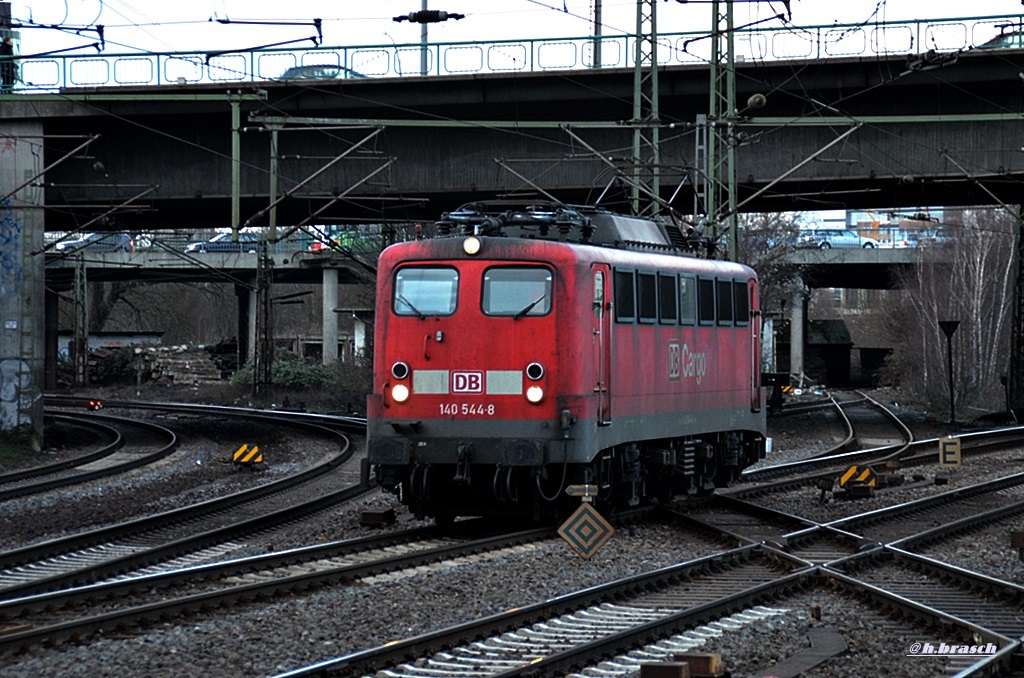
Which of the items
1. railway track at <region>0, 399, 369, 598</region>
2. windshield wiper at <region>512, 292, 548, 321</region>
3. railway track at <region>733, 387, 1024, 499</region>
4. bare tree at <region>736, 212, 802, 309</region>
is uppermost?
bare tree at <region>736, 212, 802, 309</region>

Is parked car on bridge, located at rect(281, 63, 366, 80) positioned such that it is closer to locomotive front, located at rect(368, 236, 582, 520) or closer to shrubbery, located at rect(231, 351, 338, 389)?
locomotive front, located at rect(368, 236, 582, 520)

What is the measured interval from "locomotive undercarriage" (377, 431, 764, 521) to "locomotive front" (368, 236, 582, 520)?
0.9 inches

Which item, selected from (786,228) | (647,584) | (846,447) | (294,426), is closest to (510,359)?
(647,584)

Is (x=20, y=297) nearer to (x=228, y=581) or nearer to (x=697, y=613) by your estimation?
(x=228, y=581)

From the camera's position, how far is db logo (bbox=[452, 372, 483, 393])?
48.4 feet

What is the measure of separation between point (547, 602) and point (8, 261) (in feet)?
74.6

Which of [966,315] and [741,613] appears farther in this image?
[966,315]

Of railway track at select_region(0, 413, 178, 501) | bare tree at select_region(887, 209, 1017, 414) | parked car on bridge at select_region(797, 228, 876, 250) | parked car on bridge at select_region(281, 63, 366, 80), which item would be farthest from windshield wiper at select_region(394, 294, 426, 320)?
parked car on bridge at select_region(797, 228, 876, 250)

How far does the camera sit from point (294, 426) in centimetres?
3556

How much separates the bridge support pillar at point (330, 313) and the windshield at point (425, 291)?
4745 cm

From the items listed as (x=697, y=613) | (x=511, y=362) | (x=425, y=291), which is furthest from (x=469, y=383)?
(x=697, y=613)

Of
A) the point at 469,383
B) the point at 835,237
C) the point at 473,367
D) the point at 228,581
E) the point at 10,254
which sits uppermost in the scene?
the point at 835,237

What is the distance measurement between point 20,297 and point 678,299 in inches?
697

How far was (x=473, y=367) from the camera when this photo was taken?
48.5ft
